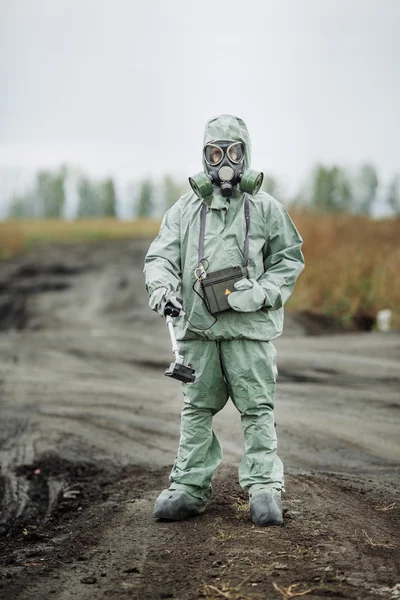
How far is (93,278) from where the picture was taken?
2077 centimetres

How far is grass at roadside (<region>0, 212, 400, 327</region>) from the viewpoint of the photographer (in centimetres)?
1523

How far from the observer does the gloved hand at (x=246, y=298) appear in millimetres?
4734

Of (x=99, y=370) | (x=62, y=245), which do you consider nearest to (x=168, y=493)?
(x=99, y=370)

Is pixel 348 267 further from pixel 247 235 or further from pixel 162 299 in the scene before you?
pixel 162 299

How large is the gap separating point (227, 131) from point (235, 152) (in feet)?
0.43

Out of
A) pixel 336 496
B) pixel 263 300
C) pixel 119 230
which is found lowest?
pixel 119 230

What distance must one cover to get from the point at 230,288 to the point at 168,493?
4.25 feet

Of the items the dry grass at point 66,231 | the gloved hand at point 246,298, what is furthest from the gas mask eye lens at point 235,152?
the dry grass at point 66,231

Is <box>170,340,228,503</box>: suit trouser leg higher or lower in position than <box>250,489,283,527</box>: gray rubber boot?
higher

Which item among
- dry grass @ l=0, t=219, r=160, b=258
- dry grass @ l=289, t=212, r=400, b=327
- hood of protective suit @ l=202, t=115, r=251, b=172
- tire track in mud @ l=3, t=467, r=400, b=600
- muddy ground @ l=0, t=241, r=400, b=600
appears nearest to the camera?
tire track in mud @ l=3, t=467, r=400, b=600

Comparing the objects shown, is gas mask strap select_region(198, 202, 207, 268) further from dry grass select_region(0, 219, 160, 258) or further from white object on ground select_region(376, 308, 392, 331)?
A: dry grass select_region(0, 219, 160, 258)

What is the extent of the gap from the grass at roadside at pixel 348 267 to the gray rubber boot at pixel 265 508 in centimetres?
979

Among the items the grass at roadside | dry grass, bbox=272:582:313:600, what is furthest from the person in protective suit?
the grass at roadside

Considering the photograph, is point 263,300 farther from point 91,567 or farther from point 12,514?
point 12,514
